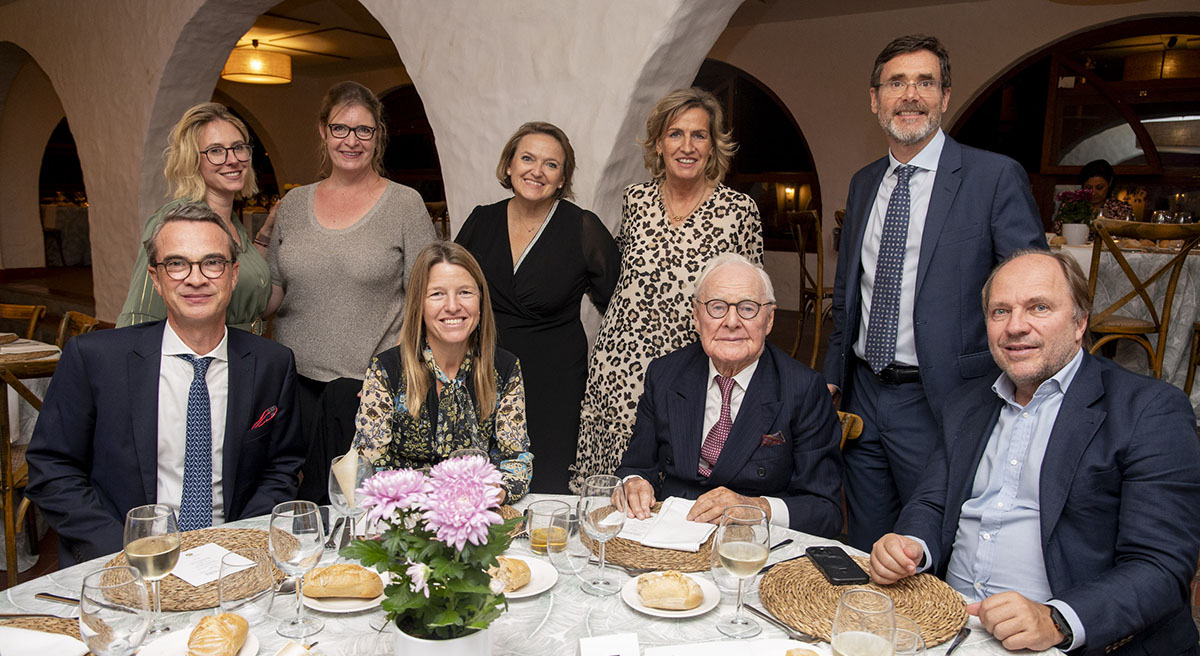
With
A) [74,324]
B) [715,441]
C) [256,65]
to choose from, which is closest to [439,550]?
[715,441]

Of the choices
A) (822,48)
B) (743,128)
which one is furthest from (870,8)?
(743,128)

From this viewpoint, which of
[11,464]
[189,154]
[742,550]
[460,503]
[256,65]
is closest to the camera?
[460,503]

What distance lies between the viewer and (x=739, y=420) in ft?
6.48

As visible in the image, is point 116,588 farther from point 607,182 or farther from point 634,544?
point 607,182

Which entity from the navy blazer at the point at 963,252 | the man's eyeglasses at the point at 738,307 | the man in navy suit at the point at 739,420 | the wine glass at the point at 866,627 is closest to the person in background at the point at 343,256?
the man in navy suit at the point at 739,420

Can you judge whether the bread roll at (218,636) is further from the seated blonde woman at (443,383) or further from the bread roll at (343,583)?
the seated blonde woman at (443,383)

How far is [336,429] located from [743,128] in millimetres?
8110

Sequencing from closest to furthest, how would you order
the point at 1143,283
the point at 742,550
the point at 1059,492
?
the point at 742,550, the point at 1059,492, the point at 1143,283

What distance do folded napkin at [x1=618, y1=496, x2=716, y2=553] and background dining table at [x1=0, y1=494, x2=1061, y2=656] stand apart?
7.4 inches

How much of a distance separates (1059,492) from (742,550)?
75 cm

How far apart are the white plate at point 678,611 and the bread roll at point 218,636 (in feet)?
1.90

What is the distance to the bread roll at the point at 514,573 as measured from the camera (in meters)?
1.35

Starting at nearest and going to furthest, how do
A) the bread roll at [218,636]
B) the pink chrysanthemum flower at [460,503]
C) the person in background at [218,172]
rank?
the pink chrysanthemum flower at [460,503], the bread roll at [218,636], the person in background at [218,172]

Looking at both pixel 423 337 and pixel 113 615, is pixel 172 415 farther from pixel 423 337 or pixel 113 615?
pixel 113 615
